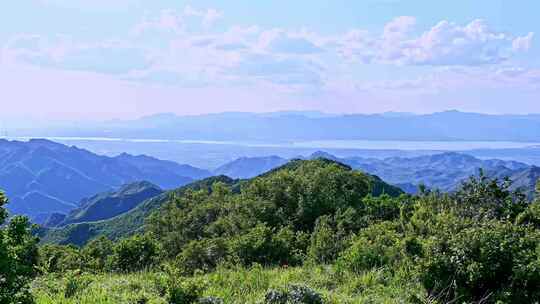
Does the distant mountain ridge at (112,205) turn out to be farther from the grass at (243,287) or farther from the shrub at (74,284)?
the grass at (243,287)

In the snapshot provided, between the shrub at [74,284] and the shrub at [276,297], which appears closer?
the shrub at [276,297]

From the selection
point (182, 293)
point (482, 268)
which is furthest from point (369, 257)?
point (182, 293)

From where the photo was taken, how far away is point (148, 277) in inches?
329

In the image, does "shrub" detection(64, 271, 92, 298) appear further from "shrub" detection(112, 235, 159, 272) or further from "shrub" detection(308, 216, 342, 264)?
"shrub" detection(112, 235, 159, 272)

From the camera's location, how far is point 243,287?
7.31m

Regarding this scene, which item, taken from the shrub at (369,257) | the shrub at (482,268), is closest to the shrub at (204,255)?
the shrub at (369,257)

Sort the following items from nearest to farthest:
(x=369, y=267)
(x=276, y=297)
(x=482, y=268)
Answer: (x=276, y=297) < (x=482, y=268) < (x=369, y=267)

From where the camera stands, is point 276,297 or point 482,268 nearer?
point 276,297

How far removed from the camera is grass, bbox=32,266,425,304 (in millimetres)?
6555

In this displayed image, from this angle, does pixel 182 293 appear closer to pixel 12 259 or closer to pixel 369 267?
pixel 12 259

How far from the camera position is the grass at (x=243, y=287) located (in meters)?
6.55

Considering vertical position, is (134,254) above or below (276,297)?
below

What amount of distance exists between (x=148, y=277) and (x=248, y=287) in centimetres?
191

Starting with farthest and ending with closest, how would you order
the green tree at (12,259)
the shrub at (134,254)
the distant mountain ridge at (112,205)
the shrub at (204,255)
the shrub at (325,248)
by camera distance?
the distant mountain ridge at (112,205) < the shrub at (134,254) < the shrub at (204,255) < the shrub at (325,248) < the green tree at (12,259)
